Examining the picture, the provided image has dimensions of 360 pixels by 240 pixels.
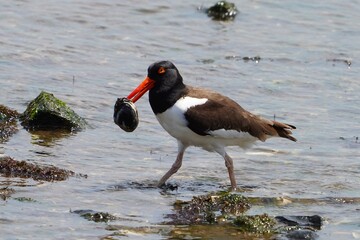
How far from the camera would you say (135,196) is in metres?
8.27

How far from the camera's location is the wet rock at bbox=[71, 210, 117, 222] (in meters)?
7.36

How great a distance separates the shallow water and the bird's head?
83 centimetres

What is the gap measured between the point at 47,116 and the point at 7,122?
0.43 meters

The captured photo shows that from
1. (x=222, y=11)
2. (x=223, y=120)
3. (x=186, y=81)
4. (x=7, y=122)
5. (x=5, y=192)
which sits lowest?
(x=5, y=192)

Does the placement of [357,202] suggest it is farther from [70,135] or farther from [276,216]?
[70,135]

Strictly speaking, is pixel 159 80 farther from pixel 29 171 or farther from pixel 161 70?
pixel 29 171

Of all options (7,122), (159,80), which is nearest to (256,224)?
(159,80)

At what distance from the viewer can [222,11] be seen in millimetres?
16719

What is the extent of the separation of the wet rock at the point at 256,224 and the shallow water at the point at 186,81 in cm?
50

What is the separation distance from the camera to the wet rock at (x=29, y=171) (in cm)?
836

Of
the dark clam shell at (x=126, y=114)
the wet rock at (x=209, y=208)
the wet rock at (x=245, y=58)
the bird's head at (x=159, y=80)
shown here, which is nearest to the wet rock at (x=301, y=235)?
the wet rock at (x=209, y=208)

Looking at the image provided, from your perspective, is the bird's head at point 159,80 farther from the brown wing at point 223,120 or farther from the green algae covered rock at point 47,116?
the green algae covered rock at point 47,116

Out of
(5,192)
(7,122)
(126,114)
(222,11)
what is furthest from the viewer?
(222,11)

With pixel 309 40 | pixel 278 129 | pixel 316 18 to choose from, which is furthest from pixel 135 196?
pixel 316 18
